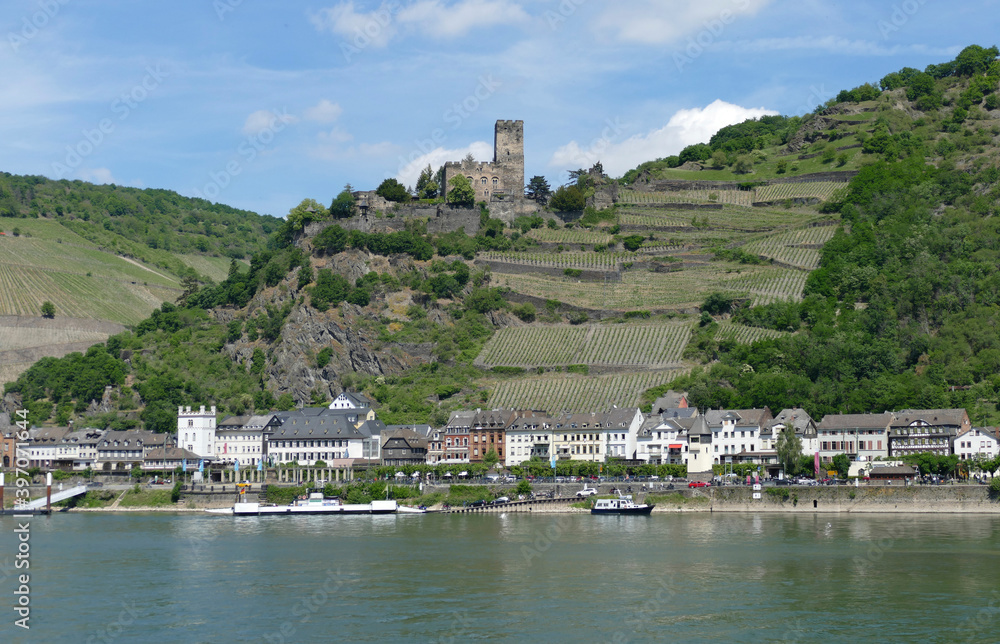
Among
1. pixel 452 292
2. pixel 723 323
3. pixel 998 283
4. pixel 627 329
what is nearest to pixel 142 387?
pixel 452 292

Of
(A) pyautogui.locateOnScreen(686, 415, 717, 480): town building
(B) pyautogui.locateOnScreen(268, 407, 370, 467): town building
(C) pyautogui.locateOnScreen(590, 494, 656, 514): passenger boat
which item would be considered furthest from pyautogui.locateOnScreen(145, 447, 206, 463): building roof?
(A) pyautogui.locateOnScreen(686, 415, 717, 480): town building

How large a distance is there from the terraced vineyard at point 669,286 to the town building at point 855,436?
84.6 ft

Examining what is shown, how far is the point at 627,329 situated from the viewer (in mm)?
105938

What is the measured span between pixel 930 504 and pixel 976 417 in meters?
14.3

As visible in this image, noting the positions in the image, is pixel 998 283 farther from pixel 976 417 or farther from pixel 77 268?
pixel 77 268

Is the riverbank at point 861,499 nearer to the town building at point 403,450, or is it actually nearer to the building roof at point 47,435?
the town building at point 403,450

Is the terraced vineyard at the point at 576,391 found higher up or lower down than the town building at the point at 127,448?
higher up

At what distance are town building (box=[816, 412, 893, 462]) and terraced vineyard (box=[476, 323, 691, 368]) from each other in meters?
17.5

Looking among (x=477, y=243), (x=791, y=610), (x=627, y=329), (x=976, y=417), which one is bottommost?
(x=791, y=610)

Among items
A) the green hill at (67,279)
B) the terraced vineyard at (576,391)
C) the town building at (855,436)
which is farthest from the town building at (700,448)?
the green hill at (67,279)

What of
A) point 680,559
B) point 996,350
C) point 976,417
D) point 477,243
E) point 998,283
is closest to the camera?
point 680,559

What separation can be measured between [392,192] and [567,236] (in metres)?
18.5

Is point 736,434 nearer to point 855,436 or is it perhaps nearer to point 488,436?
point 855,436

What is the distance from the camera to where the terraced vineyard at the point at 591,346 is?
3954 inches
